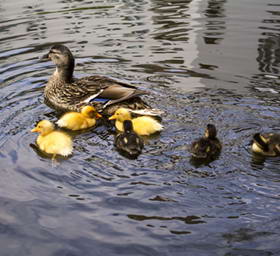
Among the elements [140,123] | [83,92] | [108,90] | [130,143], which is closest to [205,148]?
[130,143]

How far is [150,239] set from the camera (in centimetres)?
341

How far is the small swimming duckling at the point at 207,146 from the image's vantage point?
4.42m

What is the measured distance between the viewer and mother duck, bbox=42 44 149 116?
582 centimetres

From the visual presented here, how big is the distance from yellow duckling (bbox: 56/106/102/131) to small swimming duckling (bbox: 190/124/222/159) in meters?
1.43

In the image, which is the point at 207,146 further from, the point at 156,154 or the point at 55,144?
the point at 55,144

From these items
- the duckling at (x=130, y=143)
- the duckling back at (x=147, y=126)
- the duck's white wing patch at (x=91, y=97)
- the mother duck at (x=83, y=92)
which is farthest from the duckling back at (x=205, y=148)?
the duck's white wing patch at (x=91, y=97)

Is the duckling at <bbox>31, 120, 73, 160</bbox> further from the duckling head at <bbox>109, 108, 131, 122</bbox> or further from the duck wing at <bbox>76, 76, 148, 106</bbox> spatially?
the duck wing at <bbox>76, 76, 148, 106</bbox>

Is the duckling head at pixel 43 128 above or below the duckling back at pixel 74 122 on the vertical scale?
above

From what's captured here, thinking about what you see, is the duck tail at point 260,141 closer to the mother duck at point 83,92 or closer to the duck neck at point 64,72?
the mother duck at point 83,92

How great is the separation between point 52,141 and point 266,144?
78.9 inches

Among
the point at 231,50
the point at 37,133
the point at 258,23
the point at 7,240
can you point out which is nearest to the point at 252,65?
the point at 231,50

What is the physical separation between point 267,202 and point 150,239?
0.96 metres

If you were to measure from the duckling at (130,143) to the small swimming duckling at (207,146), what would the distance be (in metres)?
0.52

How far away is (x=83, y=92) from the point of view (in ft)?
20.1
